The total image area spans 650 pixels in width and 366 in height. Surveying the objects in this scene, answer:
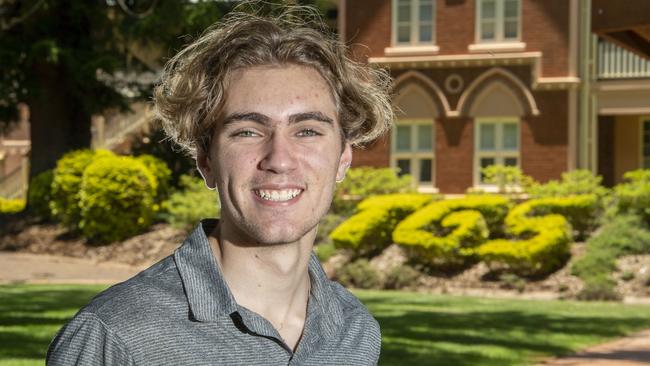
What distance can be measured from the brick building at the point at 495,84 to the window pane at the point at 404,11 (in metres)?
0.02

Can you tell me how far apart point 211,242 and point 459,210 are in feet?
66.3

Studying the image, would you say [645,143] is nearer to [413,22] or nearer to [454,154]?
[454,154]

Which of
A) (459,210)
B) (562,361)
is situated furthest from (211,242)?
(459,210)

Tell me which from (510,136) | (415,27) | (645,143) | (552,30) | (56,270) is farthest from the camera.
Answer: (645,143)

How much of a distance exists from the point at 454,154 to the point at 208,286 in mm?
26066

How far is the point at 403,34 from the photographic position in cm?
2906

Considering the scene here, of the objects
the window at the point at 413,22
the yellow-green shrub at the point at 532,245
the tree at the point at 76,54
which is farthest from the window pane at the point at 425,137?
the yellow-green shrub at the point at 532,245

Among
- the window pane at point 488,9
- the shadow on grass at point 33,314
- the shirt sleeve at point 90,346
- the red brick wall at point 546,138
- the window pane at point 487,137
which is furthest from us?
the window pane at point 487,137

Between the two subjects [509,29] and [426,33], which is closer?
[509,29]

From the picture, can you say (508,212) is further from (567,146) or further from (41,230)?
(41,230)

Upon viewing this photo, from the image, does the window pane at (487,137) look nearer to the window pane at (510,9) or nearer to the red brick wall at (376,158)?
the red brick wall at (376,158)

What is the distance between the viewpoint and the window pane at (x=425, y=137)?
28.9 metres

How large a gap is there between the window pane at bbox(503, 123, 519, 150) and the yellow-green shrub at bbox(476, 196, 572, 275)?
5.80 m

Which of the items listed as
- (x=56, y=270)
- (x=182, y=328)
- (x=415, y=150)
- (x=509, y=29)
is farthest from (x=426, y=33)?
(x=182, y=328)
